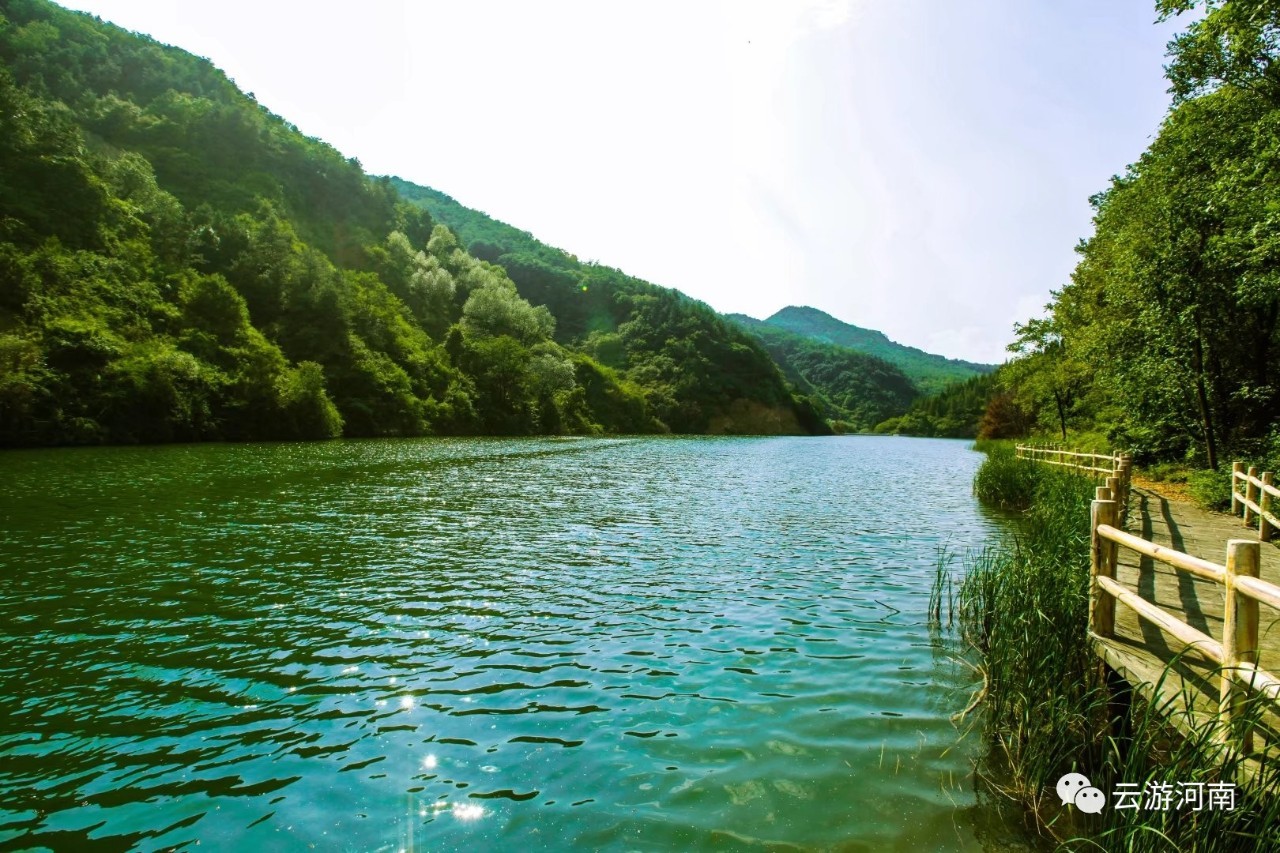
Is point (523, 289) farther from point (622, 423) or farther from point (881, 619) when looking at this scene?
point (881, 619)

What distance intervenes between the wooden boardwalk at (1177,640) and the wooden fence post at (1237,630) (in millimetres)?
128

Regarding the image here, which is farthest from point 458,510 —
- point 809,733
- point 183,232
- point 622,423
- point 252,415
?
point 622,423

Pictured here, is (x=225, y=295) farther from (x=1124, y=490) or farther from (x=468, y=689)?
→ (x=1124, y=490)

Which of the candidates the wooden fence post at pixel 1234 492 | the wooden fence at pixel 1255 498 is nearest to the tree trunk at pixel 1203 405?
the wooden fence at pixel 1255 498

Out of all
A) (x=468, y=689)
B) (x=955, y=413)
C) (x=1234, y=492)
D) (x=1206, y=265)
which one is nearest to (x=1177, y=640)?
(x=468, y=689)

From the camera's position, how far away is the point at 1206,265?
22453 mm

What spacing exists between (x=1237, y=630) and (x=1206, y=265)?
25.2 m

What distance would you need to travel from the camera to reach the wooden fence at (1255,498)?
42.8ft

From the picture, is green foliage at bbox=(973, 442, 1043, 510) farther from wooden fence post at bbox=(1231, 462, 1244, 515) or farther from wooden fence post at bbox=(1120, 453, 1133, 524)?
wooden fence post at bbox=(1231, 462, 1244, 515)

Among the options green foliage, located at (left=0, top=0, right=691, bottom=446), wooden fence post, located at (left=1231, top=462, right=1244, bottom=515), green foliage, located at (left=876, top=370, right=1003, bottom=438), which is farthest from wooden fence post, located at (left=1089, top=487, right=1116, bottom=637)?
green foliage, located at (left=876, top=370, right=1003, bottom=438)

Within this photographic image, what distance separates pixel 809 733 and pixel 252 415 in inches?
2222

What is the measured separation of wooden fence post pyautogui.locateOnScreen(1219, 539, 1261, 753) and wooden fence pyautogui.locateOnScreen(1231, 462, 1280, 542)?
35.6ft

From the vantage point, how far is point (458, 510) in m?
20.6

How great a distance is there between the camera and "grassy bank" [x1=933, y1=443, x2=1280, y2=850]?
3785 millimetres
